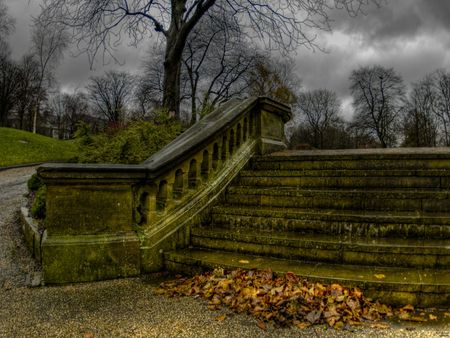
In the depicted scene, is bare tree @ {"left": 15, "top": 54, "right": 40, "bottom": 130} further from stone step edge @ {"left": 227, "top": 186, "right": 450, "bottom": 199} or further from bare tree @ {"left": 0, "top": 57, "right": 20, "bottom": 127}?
stone step edge @ {"left": 227, "top": 186, "right": 450, "bottom": 199}

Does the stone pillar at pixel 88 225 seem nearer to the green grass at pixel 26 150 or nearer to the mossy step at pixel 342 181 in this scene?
the mossy step at pixel 342 181

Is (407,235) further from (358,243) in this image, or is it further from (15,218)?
(15,218)

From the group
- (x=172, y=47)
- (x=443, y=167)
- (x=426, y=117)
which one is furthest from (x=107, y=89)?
(x=443, y=167)

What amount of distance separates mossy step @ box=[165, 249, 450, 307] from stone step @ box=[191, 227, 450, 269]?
0.29ft

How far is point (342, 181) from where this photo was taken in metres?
4.79

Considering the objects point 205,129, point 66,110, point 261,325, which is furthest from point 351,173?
point 66,110

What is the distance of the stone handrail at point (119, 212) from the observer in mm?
3705

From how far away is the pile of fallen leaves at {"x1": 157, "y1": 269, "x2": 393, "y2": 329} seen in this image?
107 inches

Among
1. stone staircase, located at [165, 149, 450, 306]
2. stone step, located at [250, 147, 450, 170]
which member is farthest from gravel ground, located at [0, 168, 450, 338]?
stone step, located at [250, 147, 450, 170]

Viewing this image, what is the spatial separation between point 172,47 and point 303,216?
8.86 m

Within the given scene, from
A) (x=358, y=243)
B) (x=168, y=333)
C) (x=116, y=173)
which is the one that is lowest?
(x=168, y=333)

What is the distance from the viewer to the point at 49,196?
3.72 meters

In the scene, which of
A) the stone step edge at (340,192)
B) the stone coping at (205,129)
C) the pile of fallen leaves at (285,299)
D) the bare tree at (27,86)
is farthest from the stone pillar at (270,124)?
the bare tree at (27,86)

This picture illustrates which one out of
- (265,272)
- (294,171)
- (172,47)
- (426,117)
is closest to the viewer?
(265,272)
